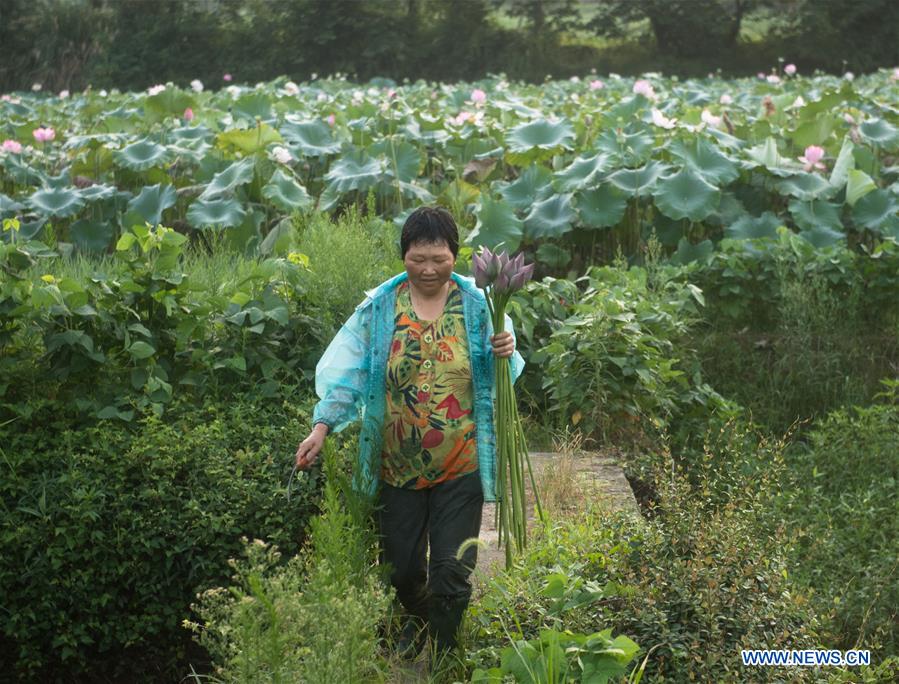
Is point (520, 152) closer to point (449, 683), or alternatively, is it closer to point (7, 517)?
point (7, 517)

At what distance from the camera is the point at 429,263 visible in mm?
3406

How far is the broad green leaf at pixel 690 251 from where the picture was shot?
291 inches

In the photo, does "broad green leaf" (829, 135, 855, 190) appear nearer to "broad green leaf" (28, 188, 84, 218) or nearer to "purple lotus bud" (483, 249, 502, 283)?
"broad green leaf" (28, 188, 84, 218)

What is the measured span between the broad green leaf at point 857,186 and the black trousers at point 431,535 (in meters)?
4.95

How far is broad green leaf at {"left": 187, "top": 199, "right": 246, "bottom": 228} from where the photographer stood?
7.40 m

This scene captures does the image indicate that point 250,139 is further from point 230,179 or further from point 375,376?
point 375,376

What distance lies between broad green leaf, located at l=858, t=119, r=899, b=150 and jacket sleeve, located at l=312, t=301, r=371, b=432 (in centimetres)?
614

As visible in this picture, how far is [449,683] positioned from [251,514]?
46.5 inches

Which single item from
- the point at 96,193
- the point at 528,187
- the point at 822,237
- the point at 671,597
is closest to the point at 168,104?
the point at 96,193

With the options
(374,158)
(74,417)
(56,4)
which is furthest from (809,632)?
(56,4)

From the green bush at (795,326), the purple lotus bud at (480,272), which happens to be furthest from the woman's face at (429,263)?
the green bush at (795,326)

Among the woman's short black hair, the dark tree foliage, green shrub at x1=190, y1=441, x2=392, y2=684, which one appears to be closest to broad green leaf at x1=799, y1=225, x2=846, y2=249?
the woman's short black hair

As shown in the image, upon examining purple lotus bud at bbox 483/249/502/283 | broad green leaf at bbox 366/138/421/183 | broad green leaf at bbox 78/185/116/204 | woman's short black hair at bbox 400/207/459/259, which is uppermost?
woman's short black hair at bbox 400/207/459/259

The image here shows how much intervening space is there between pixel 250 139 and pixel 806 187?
3.54m
